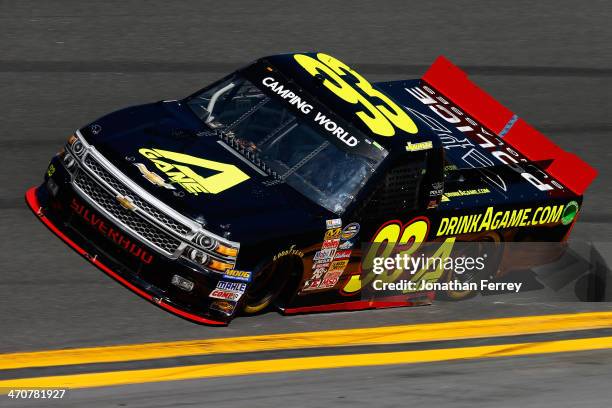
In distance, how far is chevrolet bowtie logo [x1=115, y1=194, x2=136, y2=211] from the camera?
863 centimetres

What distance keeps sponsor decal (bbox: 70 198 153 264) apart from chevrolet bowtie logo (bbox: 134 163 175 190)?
40cm

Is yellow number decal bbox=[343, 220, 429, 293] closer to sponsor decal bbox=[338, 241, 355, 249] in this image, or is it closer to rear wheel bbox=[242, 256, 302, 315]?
sponsor decal bbox=[338, 241, 355, 249]

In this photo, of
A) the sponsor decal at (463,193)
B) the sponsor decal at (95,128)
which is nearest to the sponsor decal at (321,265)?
the sponsor decal at (463,193)

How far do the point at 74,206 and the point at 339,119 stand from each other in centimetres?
196

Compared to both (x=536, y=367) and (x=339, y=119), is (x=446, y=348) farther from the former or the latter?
(x=339, y=119)

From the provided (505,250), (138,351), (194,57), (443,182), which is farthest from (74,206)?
(194,57)

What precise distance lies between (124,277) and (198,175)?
2.80 ft

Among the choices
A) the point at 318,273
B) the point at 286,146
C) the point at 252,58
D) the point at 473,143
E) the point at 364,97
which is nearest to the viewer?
the point at 318,273

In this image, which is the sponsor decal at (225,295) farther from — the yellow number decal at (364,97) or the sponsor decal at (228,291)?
the yellow number decal at (364,97)

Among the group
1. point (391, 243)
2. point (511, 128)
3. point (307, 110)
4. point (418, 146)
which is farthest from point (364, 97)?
point (511, 128)

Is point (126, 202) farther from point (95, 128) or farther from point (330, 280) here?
Answer: point (330, 280)

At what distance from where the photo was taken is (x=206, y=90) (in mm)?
10023

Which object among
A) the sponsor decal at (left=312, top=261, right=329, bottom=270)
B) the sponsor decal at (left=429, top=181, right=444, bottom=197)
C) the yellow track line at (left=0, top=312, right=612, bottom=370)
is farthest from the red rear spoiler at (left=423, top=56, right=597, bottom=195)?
the sponsor decal at (left=312, top=261, right=329, bottom=270)

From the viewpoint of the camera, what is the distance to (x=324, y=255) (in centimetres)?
881
